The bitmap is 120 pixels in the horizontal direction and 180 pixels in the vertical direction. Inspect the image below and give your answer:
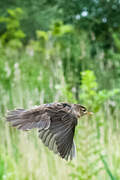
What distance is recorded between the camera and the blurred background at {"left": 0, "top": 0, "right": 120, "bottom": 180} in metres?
1.53

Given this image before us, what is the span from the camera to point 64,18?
500cm

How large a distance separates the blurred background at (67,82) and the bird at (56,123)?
19 cm

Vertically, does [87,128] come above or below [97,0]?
Result: below

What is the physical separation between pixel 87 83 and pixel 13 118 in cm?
103

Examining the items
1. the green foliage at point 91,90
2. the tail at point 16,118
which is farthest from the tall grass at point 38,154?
the tail at point 16,118

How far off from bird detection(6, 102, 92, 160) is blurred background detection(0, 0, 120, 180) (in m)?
0.19

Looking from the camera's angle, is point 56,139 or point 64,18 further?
point 64,18

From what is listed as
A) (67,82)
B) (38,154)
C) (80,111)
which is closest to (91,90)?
(38,154)

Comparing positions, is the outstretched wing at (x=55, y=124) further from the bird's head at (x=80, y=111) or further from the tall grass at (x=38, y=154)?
the tall grass at (x=38, y=154)

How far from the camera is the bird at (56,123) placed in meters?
0.59

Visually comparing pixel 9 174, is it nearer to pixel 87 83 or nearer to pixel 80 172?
pixel 80 172

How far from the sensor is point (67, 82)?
3471mm

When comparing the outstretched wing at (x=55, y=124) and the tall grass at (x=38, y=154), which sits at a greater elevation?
the outstretched wing at (x=55, y=124)

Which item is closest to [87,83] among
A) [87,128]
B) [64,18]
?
[87,128]
